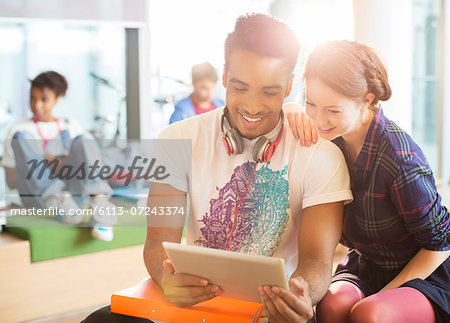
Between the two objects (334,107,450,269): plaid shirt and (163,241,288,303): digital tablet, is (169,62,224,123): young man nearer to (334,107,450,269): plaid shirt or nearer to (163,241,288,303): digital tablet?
(334,107,450,269): plaid shirt

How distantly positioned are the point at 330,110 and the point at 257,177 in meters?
0.28

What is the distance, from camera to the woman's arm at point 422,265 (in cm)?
135

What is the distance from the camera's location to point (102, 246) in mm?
2871

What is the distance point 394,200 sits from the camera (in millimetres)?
1322

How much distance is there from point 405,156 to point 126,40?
3032mm

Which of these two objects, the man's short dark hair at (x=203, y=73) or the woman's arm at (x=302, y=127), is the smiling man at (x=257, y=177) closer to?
the woman's arm at (x=302, y=127)

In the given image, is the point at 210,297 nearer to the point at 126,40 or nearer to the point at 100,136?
the point at 100,136

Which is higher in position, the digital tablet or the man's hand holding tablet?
the digital tablet

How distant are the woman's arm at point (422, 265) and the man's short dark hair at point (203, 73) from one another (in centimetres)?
247

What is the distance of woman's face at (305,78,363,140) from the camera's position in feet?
4.28

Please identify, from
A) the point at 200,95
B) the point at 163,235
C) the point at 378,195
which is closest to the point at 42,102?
the point at 200,95

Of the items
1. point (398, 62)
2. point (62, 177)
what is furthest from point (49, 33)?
point (398, 62)

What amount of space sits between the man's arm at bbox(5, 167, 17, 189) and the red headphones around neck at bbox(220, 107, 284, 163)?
6.35 feet

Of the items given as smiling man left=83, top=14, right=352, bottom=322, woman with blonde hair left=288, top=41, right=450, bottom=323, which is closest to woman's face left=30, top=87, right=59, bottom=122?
smiling man left=83, top=14, right=352, bottom=322
